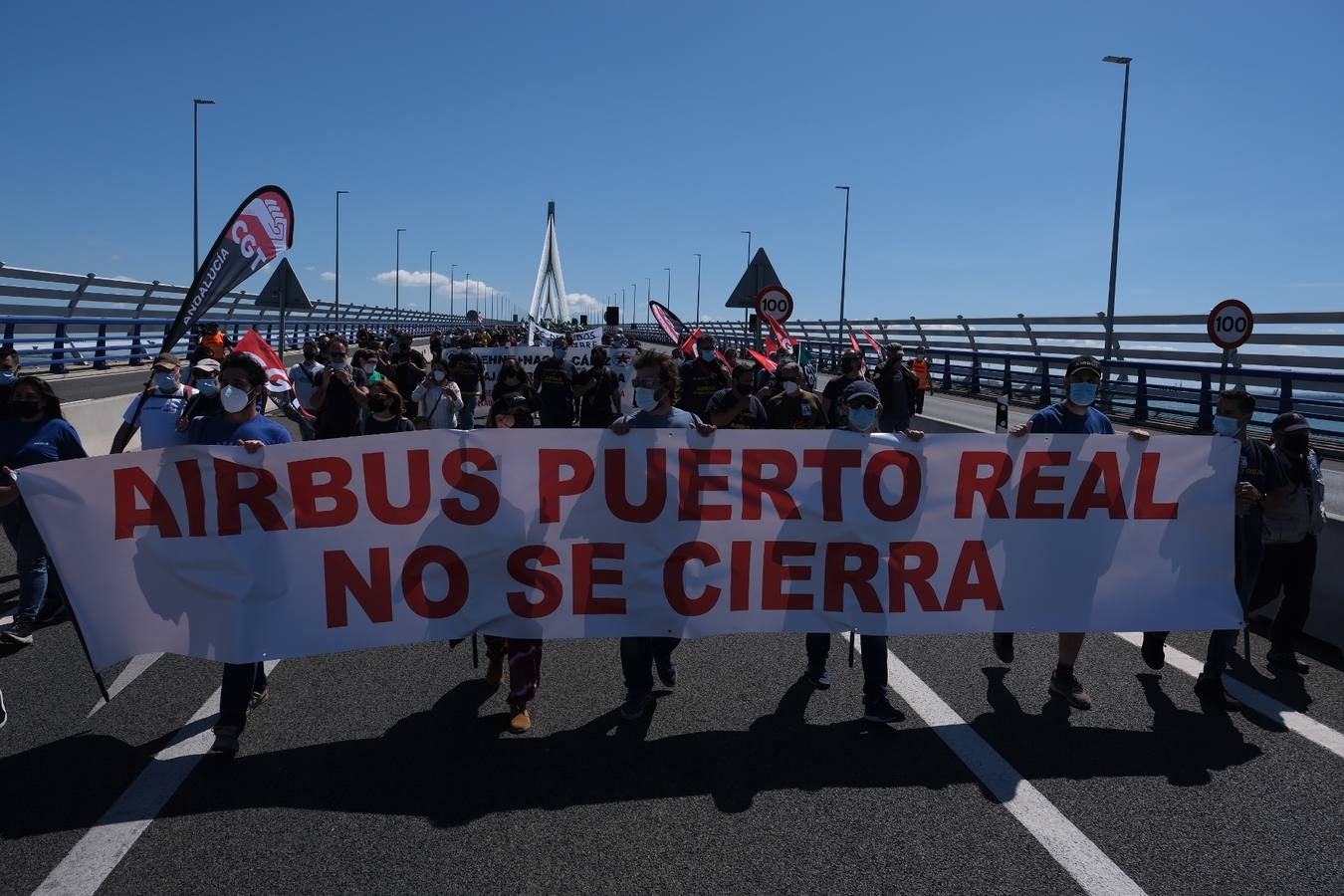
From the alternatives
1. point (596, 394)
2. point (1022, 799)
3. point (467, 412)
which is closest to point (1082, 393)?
point (1022, 799)

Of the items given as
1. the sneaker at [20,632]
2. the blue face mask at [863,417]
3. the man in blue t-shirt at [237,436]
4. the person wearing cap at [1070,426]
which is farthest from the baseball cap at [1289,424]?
the sneaker at [20,632]

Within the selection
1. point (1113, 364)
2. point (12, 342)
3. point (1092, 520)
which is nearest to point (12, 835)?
point (1092, 520)

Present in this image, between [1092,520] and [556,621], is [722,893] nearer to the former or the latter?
[556,621]

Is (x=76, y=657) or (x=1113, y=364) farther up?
(x=1113, y=364)

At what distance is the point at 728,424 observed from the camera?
27.5ft

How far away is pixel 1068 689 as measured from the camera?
530 cm

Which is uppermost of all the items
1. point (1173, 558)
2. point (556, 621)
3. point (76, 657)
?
point (1173, 558)

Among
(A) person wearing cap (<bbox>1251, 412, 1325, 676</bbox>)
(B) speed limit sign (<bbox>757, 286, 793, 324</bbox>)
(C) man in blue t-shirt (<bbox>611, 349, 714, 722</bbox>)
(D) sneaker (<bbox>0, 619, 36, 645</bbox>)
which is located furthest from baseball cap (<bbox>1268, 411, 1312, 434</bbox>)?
(B) speed limit sign (<bbox>757, 286, 793, 324</bbox>)

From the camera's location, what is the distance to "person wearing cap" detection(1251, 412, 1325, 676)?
5.79 m

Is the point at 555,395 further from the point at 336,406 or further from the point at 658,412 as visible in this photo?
the point at 658,412

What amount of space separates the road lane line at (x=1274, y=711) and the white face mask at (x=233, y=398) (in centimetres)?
528

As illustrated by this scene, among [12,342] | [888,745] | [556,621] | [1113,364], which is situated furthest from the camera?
[1113,364]

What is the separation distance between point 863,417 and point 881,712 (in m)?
1.55

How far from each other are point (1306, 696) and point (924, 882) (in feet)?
10.6
